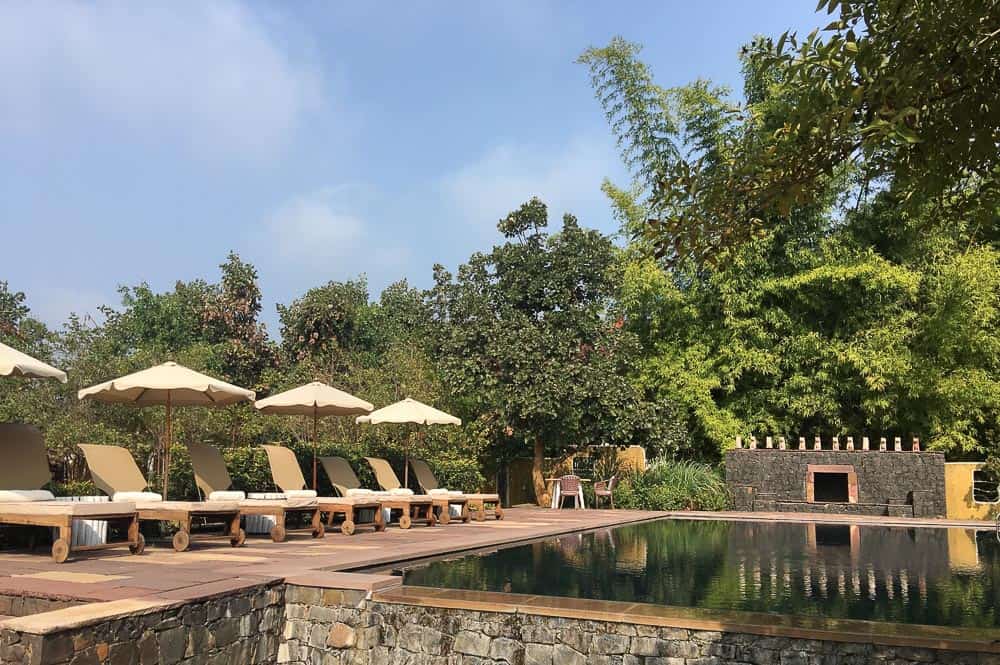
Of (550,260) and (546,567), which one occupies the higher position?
(550,260)

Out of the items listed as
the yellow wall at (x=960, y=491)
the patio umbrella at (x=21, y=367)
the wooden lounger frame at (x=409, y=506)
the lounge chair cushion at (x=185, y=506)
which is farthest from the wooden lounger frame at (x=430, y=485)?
the yellow wall at (x=960, y=491)

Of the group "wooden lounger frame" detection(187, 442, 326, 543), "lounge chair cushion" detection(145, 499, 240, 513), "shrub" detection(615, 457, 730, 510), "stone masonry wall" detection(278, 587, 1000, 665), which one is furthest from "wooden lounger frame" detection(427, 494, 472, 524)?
"stone masonry wall" detection(278, 587, 1000, 665)

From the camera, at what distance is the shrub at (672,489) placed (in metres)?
16.8

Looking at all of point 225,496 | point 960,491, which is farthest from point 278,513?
point 960,491

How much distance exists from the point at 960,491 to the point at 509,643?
14.4 metres

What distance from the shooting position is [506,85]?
1844 centimetres

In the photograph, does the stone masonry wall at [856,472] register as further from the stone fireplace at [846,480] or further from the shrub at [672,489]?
the shrub at [672,489]

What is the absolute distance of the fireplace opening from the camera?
18.2m

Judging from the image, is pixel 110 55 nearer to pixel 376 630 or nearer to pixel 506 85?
pixel 506 85

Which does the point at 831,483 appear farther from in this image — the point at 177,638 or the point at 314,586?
the point at 177,638

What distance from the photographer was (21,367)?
25.7 ft

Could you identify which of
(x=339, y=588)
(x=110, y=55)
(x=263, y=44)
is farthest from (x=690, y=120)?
(x=339, y=588)

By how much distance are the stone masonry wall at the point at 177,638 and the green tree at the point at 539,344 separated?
10842mm

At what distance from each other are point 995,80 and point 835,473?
52.4 feet
